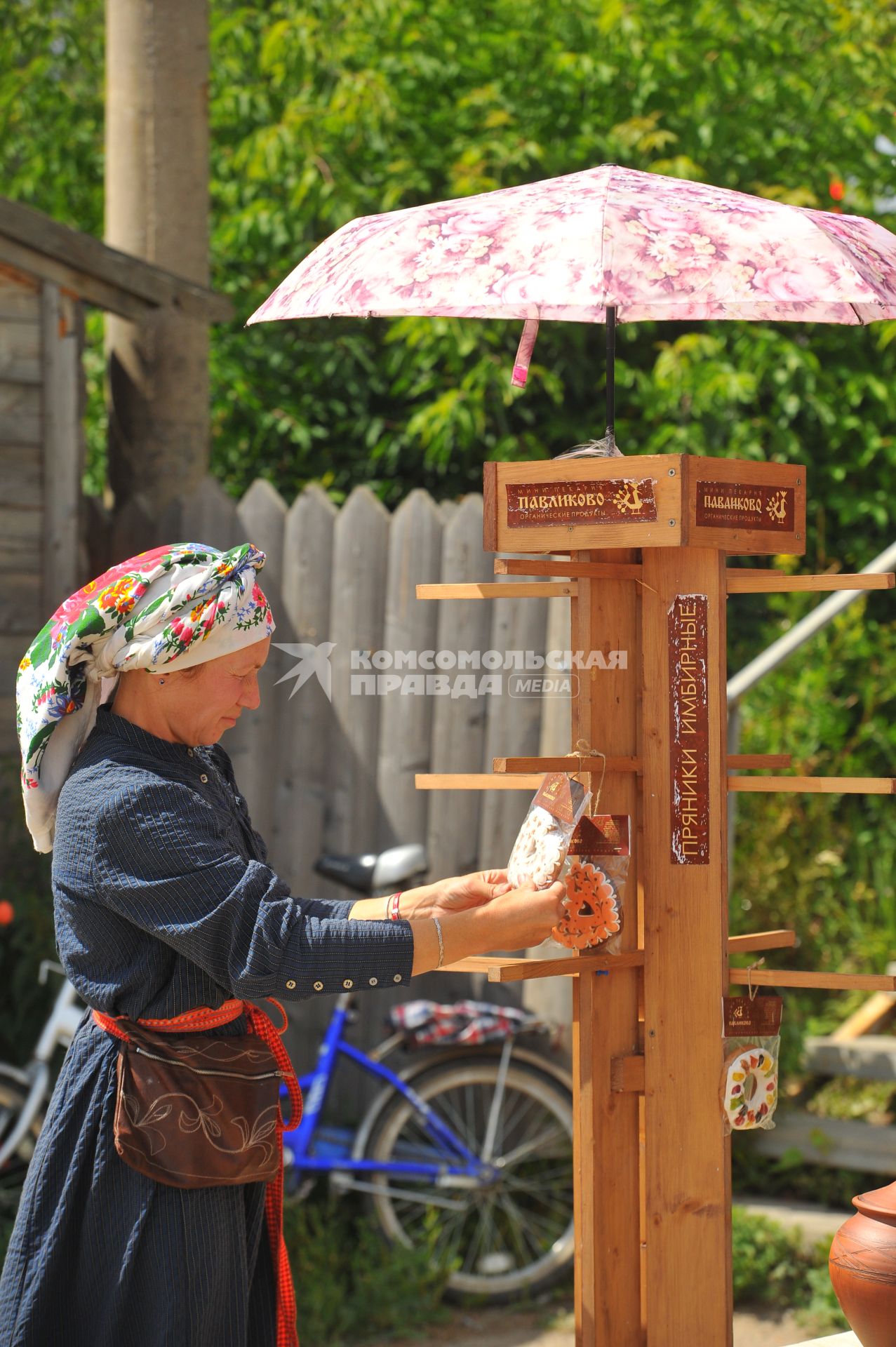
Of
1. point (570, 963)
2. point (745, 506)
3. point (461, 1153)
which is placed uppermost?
point (745, 506)

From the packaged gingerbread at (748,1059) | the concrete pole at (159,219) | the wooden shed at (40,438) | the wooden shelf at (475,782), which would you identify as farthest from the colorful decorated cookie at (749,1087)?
the concrete pole at (159,219)

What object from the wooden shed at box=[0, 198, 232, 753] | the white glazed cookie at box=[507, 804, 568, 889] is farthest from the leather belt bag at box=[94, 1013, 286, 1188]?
the wooden shed at box=[0, 198, 232, 753]

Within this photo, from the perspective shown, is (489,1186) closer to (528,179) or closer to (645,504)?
(645,504)

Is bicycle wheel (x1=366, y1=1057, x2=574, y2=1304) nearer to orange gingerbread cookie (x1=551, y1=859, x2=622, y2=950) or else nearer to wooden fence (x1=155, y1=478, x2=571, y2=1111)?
wooden fence (x1=155, y1=478, x2=571, y2=1111)

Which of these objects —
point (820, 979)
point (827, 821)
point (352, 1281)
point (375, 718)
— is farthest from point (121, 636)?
→ point (827, 821)

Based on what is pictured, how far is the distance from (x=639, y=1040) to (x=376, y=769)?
72.9 inches

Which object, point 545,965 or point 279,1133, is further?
point 545,965

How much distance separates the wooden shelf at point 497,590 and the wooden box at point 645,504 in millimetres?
60

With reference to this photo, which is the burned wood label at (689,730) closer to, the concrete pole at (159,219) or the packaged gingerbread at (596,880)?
the packaged gingerbread at (596,880)

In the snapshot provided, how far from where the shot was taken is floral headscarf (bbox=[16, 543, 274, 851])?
1982 millimetres

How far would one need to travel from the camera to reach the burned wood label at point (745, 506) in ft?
7.25

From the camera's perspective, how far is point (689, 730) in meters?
2.32

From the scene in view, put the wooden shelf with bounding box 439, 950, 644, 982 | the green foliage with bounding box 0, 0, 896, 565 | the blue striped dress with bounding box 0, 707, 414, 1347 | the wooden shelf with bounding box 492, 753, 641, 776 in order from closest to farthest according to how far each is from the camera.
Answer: the blue striped dress with bounding box 0, 707, 414, 1347 < the wooden shelf with bounding box 439, 950, 644, 982 < the wooden shelf with bounding box 492, 753, 641, 776 < the green foliage with bounding box 0, 0, 896, 565

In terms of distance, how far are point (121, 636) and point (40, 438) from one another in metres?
2.70
